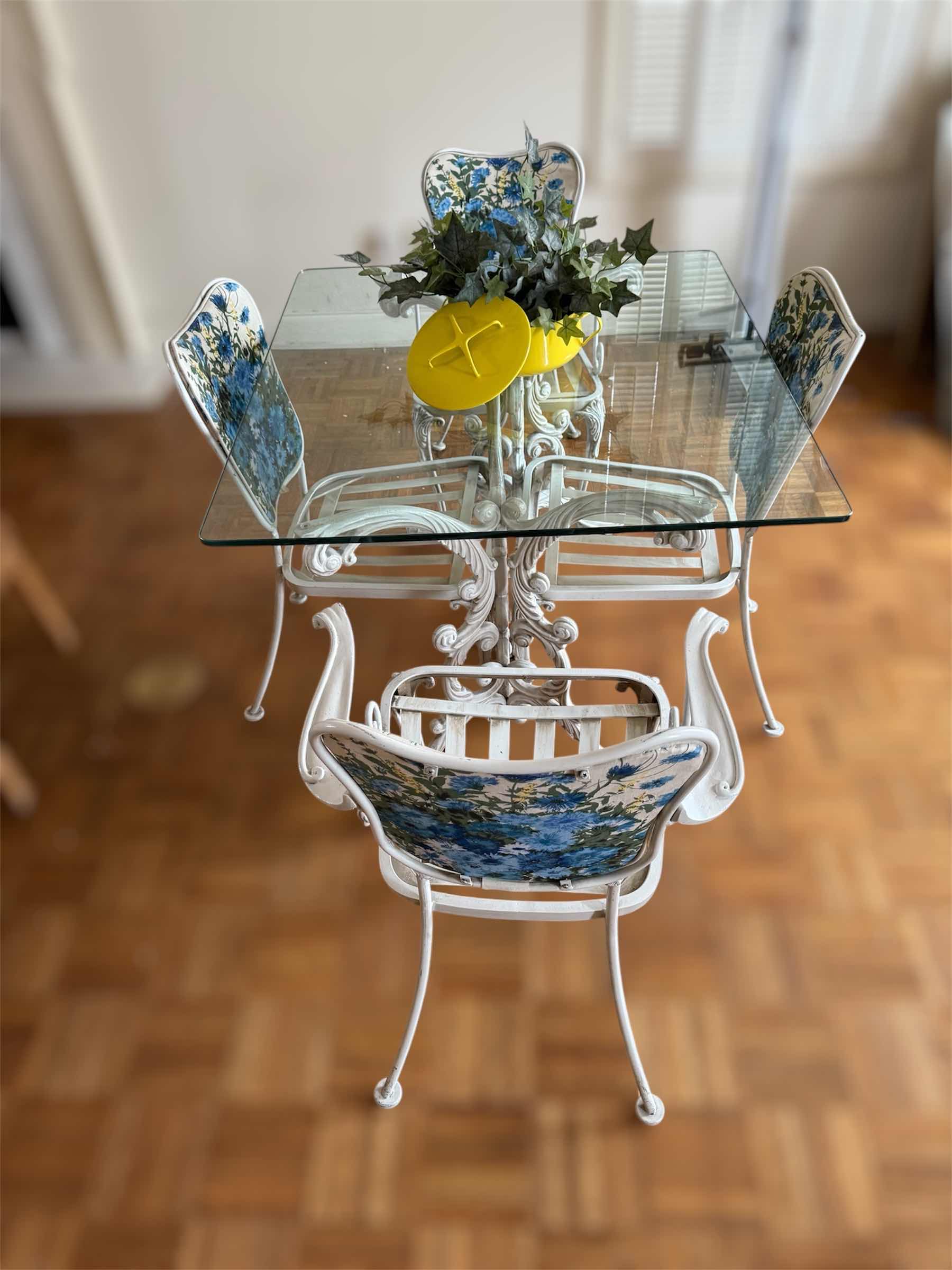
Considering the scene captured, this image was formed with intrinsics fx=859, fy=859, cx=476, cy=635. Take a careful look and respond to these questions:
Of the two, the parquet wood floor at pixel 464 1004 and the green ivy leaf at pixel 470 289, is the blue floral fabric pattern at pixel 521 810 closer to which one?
the parquet wood floor at pixel 464 1004

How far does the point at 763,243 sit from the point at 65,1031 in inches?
120

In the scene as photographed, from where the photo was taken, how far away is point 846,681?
206 centimetres

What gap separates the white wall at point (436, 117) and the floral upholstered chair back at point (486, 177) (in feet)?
2.69

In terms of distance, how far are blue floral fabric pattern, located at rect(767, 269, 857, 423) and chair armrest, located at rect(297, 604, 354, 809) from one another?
3.00 feet

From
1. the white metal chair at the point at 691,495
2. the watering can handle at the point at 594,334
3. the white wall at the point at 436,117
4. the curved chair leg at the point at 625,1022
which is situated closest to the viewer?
the curved chair leg at the point at 625,1022

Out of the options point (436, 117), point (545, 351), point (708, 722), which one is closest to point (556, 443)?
point (545, 351)

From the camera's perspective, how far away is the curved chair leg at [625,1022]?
1.15 m

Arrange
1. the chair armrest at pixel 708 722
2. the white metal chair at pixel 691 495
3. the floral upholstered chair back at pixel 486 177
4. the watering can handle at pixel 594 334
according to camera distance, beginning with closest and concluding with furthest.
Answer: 1. the chair armrest at pixel 708 722
2. the white metal chair at pixel 691 495
3. the watering can handle at pixel 594 334
4. the floral upholstered chair back at pixel 486 177

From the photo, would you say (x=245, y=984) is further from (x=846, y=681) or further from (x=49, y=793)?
(x=846, y=681)

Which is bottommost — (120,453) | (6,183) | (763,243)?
(120,453)

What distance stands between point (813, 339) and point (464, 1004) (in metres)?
1.40

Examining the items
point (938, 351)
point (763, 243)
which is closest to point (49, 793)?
point (763, 243)

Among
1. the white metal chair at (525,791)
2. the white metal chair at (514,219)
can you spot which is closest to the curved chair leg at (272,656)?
the white metal chair at (525,791)

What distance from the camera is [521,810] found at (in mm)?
918
